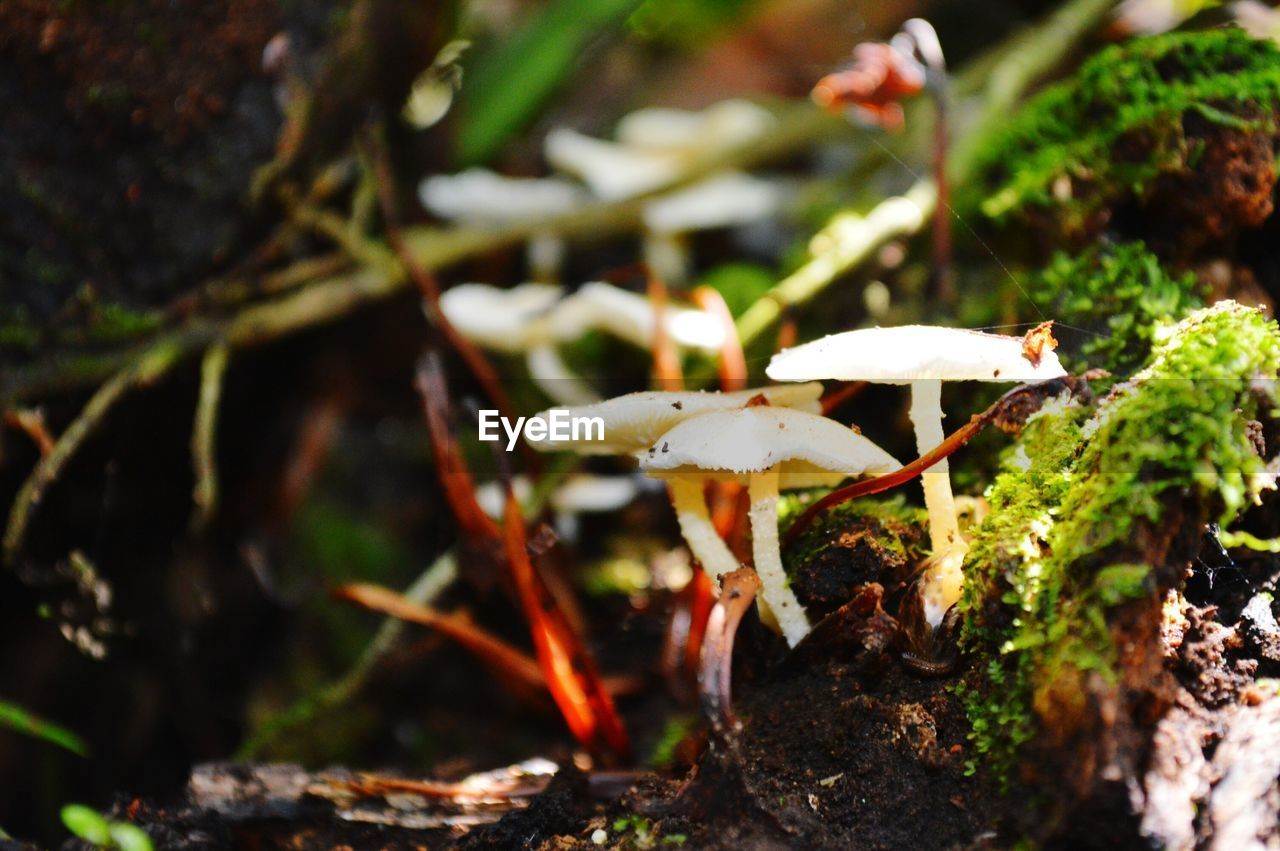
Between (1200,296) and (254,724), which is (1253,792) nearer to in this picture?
(1200,296)

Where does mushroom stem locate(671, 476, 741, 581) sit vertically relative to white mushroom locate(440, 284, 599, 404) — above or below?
above

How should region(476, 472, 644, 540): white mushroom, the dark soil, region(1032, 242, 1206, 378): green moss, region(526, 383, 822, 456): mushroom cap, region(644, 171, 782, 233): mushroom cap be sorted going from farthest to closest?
region(644, 171, 782, 233): mushroom cap → region(476, 472, 644, 540): white mushroom → the dark soil → region(1032, 242, 1206, 378): green moss → region(526, 383, 822, 456): mushroom cap

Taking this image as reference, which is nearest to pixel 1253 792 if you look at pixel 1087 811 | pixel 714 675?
pixel 1087 811

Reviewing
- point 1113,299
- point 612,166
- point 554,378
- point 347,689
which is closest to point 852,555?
point 1113,299

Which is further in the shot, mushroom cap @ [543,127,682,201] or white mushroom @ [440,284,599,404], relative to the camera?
mushroom cap @ [543,127,682,201]

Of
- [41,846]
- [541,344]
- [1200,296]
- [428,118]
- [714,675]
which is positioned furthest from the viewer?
[428,118]

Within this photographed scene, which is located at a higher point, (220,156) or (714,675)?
(220,156)

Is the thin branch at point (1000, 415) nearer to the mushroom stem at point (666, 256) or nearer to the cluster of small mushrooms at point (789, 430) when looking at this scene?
the cluster of small mushrooms at point (789, 430)

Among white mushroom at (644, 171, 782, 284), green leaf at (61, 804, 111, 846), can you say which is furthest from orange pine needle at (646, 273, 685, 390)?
green leaf at (61, 804, 111, 846)

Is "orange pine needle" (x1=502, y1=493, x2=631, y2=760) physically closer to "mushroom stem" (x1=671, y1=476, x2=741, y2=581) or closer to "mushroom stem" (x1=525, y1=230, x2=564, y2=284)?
"mushroom stem" (x1=671, y1=476, x2=741, y2=581)
